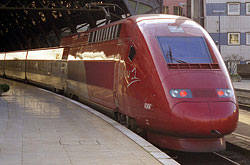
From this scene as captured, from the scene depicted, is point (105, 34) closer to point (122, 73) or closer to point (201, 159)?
point (122, 73)

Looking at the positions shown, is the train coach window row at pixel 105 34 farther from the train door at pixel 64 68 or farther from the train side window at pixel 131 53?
the train door at pixel 64 68

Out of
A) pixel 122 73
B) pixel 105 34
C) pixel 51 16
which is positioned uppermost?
pixel 51 16

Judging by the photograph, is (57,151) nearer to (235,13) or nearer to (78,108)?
(78,108)

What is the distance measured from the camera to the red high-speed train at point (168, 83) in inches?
420

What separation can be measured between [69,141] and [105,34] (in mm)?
6337

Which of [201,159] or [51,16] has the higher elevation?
[51,16]

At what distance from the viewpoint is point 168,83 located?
1111cm

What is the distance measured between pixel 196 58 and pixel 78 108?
7.70 metres

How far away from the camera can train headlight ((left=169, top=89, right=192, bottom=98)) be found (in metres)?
10.8

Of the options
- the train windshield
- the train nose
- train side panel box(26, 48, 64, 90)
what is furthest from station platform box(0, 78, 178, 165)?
train side panel box(26, 48, 64, 90)

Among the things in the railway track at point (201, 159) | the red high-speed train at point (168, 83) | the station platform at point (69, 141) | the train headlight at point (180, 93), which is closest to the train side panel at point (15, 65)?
the station platform at point (69, 141)

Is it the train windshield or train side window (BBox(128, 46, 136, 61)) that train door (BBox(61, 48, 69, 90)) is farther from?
the train windshield

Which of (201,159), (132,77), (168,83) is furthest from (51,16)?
(201,159)

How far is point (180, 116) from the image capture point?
10.6 metres
